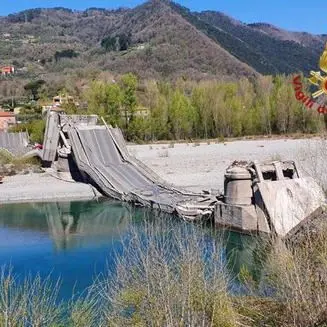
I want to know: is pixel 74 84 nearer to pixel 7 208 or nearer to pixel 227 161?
pixel 227 161

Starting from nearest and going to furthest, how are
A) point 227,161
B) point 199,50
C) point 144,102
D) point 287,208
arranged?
1. point 287,208
2. point 227,161
3. point 144,102
4. point 199,50

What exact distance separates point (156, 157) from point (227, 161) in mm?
5717

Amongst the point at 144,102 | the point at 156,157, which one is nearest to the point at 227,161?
the point at 156,157

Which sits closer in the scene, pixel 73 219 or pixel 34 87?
pixel 73 219

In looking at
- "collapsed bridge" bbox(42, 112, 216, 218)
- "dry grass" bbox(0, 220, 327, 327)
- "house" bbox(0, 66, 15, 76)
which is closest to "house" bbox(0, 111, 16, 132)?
"collapsed bridge" bbox(42, 112, 216, 218)

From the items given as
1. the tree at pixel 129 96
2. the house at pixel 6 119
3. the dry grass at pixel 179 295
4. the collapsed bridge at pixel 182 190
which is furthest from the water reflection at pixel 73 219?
the house at pixel 6 119

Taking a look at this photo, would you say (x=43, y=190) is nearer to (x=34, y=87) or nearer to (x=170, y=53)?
(x=34, y=87)

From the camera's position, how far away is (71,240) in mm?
23578

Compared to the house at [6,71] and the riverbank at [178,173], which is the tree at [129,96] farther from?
the house at [6,71]

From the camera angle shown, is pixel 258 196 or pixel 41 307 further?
pixel 258 196

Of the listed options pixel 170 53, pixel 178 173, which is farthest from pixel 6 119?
pixel 170 53

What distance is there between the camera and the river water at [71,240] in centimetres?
1756

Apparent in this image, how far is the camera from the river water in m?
17.6

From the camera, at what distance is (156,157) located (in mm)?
43375
